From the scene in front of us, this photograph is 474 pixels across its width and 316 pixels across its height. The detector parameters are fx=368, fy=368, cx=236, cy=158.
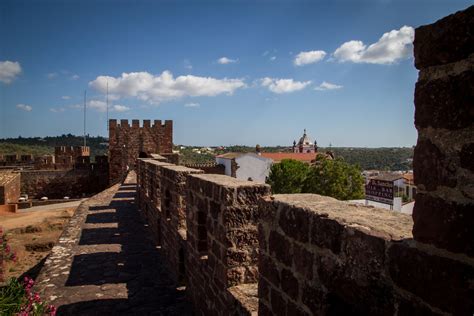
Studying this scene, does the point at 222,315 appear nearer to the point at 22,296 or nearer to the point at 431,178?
the point at 22,296

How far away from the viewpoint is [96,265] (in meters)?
6.72

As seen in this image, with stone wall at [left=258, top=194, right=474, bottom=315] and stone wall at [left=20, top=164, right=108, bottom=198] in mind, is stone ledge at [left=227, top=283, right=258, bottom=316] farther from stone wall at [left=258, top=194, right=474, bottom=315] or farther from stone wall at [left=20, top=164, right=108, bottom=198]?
stone wall at [left=20, top=164, right=108, bottom=198]

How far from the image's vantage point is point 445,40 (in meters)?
1.26

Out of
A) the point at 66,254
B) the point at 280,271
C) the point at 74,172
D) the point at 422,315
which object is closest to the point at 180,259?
the point at 66,254

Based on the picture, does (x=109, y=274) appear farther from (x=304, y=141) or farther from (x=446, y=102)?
(x=304, y=141)

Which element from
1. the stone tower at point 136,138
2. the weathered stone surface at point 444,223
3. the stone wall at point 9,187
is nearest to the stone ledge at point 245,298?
the weathered stone surface at point 444,223

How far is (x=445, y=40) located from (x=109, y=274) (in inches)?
247

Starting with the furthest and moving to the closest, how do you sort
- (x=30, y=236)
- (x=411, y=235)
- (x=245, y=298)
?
(x=30, y=236), (x=245, y=298), (x=411, y=235)

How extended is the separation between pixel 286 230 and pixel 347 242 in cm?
65

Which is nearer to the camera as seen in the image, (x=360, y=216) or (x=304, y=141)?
(x=360, y=216)

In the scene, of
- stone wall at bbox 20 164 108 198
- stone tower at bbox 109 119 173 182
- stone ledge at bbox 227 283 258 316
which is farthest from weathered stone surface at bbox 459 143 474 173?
stone wall at bbox 20 164 108 198

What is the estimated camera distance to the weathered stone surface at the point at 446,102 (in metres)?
1.20

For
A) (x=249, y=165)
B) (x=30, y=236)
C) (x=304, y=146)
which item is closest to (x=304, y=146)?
(x=304, y=146)

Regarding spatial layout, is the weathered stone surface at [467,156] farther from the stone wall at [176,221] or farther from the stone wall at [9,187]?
the stone wall at [9,187]
